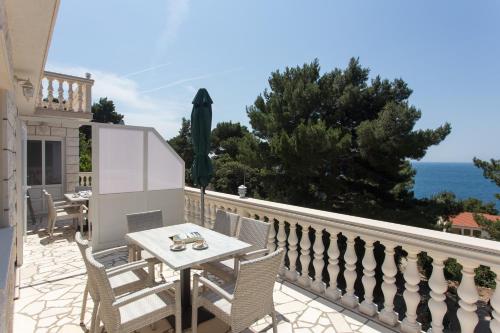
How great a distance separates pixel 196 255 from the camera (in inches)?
91.2

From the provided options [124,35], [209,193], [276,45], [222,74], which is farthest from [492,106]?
A: [124,35]

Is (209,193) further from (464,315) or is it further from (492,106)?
(492,106)

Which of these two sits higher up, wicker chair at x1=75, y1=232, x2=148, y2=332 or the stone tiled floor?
wicker chair at x1=75, y1=232, x2=148, y2=332

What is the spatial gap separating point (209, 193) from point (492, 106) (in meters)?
16.0

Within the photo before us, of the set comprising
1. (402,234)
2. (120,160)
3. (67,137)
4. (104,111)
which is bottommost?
(402,234)

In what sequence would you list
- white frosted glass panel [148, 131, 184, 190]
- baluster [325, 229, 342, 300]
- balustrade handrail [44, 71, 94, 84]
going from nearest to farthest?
baluster [325, 229, 342, 300]
white frosted glass panel [148, 131, 184, 190]
balustrade handrail [44, 71, 94, 84]

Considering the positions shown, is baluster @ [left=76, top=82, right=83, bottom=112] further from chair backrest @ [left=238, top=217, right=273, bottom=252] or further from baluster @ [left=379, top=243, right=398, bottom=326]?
baluster @ [left=379, top=243, right=398, bottom=326]

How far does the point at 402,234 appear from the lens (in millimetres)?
2191

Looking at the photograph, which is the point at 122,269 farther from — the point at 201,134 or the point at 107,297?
the point at 201,134

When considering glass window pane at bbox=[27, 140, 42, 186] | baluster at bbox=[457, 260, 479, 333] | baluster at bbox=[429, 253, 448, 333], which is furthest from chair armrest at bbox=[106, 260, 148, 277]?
glass window pane at bbox=[27, 140, 42, 186]

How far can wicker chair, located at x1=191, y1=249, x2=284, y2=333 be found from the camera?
72.2 inches

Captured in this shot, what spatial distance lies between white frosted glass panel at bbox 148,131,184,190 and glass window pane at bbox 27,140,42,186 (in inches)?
216

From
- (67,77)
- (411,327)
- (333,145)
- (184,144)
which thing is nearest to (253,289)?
(411,327)

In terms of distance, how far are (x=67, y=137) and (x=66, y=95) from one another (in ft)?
4.46
